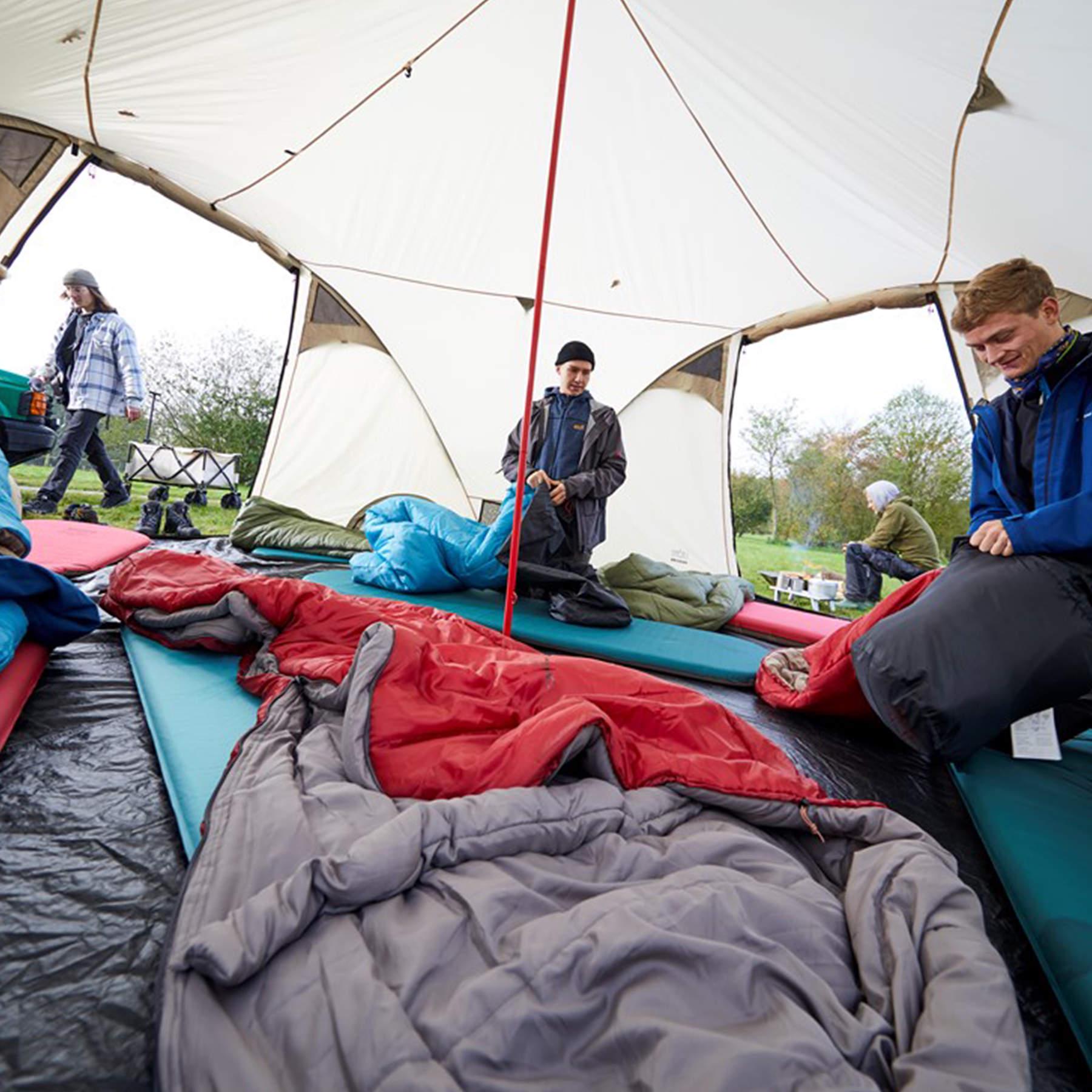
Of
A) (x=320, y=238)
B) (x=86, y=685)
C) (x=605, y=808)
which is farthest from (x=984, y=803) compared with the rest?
(x=320, y=238)

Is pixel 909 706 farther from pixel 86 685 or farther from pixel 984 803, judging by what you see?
pixel 86 685

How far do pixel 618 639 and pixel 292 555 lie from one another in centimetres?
222

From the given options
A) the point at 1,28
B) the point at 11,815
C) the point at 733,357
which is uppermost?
the point at 1,28

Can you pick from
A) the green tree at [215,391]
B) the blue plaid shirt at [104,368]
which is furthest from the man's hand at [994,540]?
the green tree at [215,391]

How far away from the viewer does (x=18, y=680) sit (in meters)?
1.35

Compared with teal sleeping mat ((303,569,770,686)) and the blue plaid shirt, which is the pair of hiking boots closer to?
the blue plaid shirt

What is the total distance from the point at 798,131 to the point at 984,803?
294 centimetres

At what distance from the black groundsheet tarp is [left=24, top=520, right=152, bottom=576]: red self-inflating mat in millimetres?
1139

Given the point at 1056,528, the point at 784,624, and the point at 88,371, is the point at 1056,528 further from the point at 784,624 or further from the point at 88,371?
the point at 88,371

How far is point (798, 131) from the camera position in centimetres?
283

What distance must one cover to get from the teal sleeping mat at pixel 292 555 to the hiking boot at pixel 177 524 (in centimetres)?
86

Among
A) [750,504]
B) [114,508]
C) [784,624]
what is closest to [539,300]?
[784,624]

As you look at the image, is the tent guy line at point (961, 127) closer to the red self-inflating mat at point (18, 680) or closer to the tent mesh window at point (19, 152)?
the red self-inflating mat at point (18, 680)

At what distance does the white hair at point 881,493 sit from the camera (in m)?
4.70
